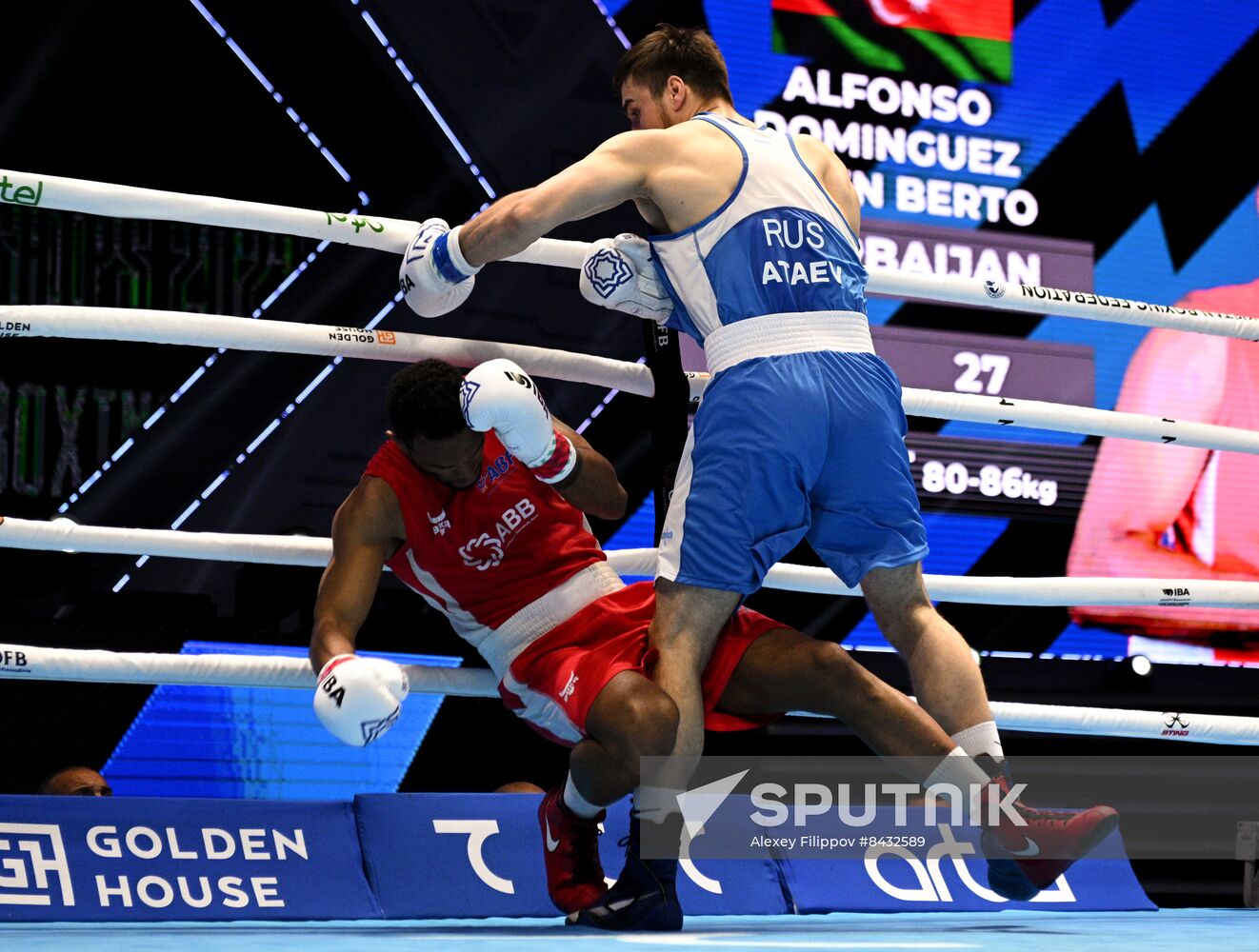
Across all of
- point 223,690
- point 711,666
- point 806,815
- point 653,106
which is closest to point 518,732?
point 223,690

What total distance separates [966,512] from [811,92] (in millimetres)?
1494

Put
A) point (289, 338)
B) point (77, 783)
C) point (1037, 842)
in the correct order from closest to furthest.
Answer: point (1037, 842) → point (289, 338) → point (77, 783)

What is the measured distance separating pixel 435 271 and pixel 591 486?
0.45 meters

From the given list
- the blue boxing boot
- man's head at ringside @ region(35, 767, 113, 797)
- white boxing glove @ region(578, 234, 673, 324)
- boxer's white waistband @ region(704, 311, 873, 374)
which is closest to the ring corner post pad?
white boxing glove @ region(578, 234, 673, 324)

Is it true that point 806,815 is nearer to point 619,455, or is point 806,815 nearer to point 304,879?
point 304,879

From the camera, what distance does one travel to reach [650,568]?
2.94 metres

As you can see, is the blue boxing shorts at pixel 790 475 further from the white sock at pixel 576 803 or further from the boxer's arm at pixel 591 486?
the white sock at pixel 576 803

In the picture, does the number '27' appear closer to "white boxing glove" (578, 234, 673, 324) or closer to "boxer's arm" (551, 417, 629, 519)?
"white boxing glove" (578, 234, 673, 324)

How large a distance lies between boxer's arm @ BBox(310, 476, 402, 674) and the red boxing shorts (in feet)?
1.01

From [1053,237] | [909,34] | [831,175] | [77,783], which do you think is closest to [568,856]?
[831,175]

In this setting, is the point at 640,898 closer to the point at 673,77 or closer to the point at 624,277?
the point at 624,277

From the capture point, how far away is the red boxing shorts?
8.43 feet

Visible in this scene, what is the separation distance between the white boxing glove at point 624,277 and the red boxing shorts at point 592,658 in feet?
1.71

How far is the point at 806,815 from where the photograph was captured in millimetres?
2986
